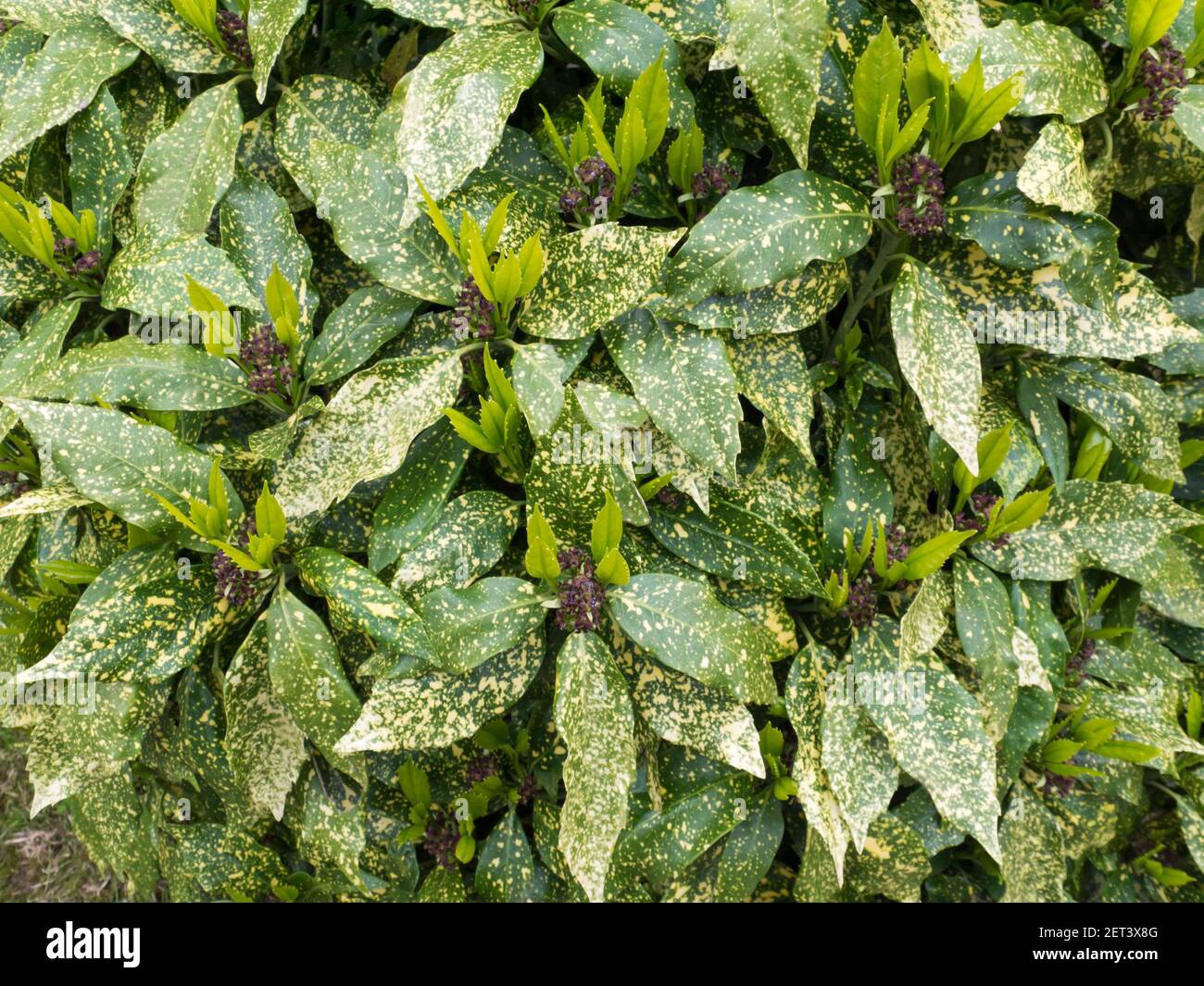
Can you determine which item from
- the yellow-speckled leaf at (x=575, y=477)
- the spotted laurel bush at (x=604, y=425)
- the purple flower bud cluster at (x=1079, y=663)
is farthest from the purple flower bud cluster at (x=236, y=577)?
the purple flower bud cluster at (x=1079, y=663)

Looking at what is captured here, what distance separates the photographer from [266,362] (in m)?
1.60

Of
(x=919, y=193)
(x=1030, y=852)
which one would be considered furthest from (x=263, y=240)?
(x=1030, y=852)

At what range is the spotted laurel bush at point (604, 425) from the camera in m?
1.49

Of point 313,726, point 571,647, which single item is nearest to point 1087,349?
point 571,647

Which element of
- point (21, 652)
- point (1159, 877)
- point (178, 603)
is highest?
point (178, 603)

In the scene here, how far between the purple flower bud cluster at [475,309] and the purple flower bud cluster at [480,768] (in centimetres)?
83

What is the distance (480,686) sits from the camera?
1578 mm

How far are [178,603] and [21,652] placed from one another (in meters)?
0.42

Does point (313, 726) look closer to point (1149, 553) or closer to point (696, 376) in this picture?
point (696, 376)

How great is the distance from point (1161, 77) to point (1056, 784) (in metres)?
1.34

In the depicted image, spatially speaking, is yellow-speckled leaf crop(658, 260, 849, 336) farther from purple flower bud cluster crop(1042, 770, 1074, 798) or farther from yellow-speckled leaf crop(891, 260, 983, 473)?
purple flower bud cluster crop(1042, 770, 1074, 798)

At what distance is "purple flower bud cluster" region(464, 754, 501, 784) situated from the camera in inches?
72.6

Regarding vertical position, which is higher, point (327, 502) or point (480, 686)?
point (327, 502)

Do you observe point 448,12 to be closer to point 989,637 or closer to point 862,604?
point 862,604
